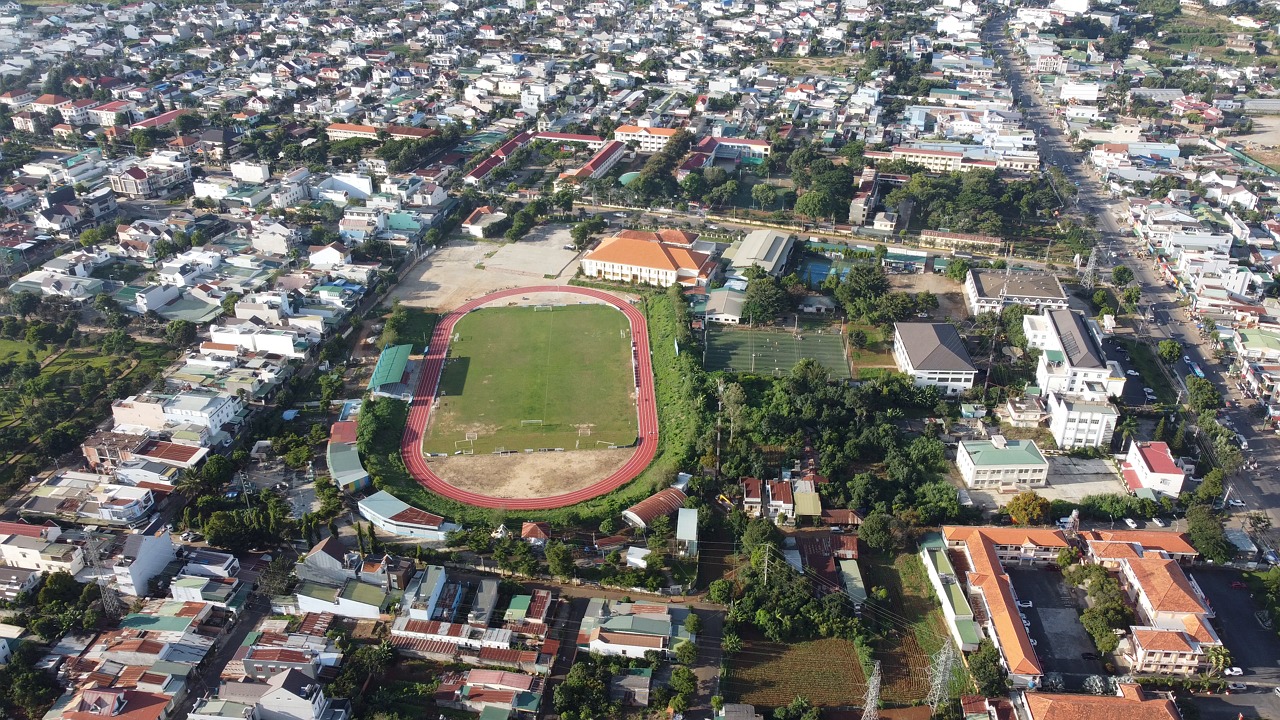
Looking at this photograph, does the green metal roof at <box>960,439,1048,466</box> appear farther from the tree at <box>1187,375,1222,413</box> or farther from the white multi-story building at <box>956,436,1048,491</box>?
the tree at <box>1187,375,1222,413</box>

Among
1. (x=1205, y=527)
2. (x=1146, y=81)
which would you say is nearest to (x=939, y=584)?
→ (x=1205, y=527)

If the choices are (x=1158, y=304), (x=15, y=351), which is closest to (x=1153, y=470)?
(x=1158, y=304)

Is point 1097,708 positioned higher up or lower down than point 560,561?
higher up

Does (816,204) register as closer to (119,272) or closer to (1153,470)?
(1153,470)

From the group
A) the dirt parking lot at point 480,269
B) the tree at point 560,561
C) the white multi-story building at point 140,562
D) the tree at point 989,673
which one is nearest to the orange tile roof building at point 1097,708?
the tree at point 989,673

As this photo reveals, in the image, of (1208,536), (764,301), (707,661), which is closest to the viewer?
(707,661)

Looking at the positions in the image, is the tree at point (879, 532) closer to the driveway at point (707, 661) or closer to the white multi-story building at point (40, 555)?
the driveway at point (707, 661)

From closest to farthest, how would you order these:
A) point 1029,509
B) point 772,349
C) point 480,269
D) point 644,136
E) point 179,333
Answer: point 1029,509
point 179,333
point 772,349
point 480,269
point 644,136

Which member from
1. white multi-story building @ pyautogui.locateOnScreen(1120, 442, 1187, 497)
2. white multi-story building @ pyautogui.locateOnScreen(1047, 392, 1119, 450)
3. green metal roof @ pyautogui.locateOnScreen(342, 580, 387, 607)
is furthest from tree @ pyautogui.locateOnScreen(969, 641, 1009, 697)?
green metal roof @ pyautogui.locateOnScreen(342, 580, 387, 607)
